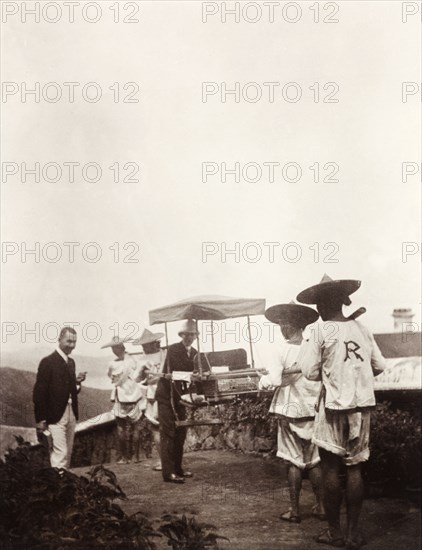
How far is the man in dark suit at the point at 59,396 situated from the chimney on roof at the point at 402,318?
257 centimetres

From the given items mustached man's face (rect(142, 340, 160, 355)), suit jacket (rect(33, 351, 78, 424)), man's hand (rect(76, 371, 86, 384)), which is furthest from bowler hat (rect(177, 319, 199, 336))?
suit jacket (rect(33, 351, 78, 424))

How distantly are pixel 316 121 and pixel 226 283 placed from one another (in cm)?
145

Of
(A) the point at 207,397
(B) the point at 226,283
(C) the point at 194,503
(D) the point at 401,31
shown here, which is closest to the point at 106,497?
(C) the point at 194,503

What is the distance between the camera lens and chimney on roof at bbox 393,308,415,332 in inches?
172

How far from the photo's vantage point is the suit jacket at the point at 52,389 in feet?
16.0

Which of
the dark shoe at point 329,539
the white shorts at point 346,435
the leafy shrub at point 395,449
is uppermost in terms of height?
the white shorts at point 346,435

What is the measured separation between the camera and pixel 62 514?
4047 mm

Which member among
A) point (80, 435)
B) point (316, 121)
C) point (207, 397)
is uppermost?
point (316, 121)

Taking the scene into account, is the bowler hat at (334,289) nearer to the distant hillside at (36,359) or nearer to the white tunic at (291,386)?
the white tunic at (291,386)

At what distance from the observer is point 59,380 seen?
4914 millimetres

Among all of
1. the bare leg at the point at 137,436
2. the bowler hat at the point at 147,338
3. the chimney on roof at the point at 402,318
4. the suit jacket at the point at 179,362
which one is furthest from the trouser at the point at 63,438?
the chimney on roof at the point at 402,318

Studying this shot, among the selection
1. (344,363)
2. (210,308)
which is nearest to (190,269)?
(210,308)

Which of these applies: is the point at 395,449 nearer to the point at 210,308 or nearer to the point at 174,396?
the point at 210,308

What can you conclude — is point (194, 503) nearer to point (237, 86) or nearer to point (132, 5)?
point (237, 86)
